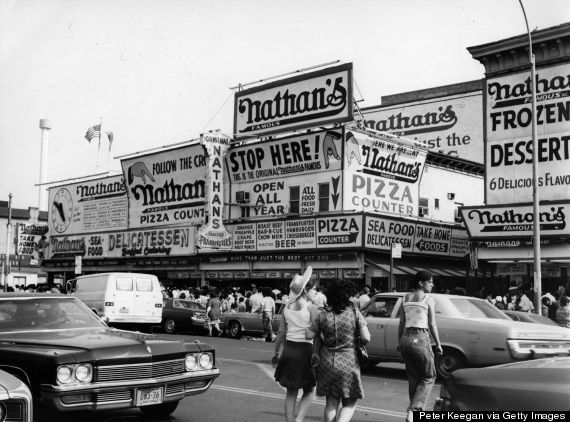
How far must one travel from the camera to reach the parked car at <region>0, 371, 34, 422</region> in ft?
18.2

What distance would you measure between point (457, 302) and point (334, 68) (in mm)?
18423

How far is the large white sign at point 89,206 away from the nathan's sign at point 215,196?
361 inches

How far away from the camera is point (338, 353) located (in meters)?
7.04

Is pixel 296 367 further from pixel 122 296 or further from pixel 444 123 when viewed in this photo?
pixel 444 123

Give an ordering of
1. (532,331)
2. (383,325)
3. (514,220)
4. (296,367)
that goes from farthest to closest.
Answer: (514,220) → (383,325) → (532,331) → (296,367)

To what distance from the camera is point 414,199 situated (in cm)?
3192

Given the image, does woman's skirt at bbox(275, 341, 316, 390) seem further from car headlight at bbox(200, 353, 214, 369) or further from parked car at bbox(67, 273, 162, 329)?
parked car at bbox(67, 273, 162, 329)

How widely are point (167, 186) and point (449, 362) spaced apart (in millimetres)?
26675

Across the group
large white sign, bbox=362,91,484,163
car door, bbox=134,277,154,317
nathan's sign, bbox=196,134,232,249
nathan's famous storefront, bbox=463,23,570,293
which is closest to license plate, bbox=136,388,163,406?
car door, bbox=134,277,154,317

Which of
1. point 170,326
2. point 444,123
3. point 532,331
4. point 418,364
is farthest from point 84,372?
point 444,123

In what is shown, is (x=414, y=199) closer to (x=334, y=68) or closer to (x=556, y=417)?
(x=334, y=68)

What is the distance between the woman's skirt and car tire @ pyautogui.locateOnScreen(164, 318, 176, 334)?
18712mm

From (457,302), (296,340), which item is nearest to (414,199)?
(457,302)

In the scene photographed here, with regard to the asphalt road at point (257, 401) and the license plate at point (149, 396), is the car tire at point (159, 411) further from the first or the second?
the license plate at point (149, 396)
